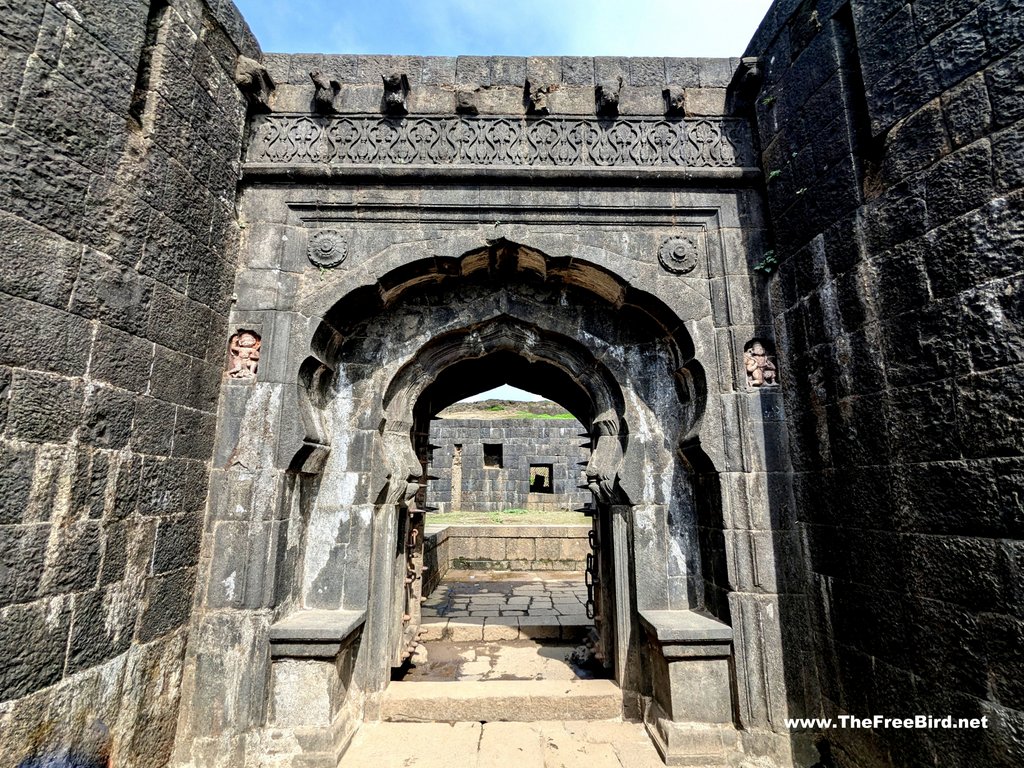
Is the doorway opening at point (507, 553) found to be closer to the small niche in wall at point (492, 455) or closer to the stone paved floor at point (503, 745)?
the small niche in wall at point (492, 455)

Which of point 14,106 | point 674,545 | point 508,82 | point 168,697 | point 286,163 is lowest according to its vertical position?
point 168,697

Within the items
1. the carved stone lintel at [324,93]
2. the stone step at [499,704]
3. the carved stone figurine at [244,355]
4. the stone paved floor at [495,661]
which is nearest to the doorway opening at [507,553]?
the stone paved floor at [495,661]

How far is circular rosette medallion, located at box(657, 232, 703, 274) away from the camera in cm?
418

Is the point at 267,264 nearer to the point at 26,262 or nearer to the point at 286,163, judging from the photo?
the point at 286,163

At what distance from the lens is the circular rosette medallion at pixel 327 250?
4141 mm

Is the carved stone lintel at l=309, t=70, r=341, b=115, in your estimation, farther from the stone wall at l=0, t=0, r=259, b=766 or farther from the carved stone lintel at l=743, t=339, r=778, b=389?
A: the carved stone lintel at l=743, t=339, r=778, b=389

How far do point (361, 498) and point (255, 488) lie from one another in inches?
32.4

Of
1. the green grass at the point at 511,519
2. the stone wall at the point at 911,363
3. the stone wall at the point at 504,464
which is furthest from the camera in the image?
the stone wall at the point at 504,464

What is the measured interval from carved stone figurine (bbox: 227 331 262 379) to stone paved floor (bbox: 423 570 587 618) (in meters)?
4.48

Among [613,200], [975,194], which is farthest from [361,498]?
[975,194]

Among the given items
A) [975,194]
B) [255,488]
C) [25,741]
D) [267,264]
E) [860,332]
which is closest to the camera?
[25,741]

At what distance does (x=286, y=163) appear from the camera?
4.22 meters

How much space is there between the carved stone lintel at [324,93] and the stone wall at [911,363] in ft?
12.2

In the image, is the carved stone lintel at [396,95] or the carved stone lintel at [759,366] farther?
the carved stone lintel at [396,95]
